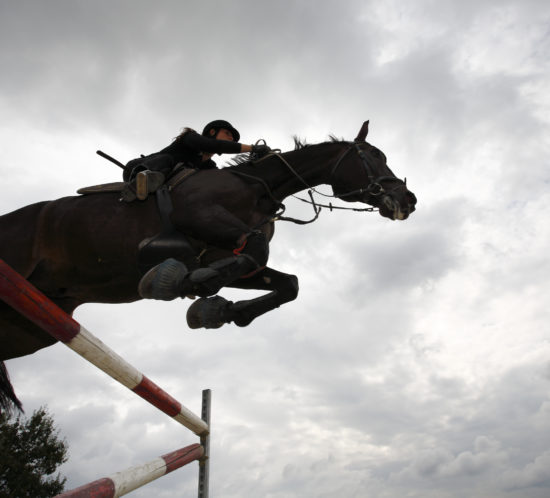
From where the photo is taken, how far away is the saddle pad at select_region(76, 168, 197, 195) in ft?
13.3

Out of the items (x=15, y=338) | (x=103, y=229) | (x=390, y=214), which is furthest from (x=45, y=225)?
(x=390, y=214)

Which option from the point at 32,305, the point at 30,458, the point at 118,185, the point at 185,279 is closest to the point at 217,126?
the point at 118,185

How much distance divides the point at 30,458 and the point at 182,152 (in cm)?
2518

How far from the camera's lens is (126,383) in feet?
10.6

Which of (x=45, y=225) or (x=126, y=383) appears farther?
(x=45, y=225)

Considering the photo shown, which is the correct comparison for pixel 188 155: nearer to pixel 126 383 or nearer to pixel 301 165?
pixel 301 165

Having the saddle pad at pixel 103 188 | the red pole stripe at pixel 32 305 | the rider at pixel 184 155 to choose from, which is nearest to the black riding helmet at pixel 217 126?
the rider at pixel 184 155

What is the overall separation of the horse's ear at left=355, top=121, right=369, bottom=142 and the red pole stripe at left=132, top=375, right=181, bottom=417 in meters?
2.87

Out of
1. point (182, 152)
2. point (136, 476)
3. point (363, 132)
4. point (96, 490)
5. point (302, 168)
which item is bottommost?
point (96, 490)

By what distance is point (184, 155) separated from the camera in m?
4.49

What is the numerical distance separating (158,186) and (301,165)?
131cm

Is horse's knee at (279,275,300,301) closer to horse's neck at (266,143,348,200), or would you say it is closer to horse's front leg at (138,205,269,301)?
horse's front leg at (138,205,269,301)

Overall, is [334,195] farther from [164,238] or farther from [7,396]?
[7,396]

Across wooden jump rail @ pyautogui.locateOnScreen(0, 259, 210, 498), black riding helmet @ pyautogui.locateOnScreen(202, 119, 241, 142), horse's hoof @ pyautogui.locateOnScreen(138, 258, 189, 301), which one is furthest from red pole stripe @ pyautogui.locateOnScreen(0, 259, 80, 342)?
black riding helmet @ pyautogui.locateOnScreen(202, 119, 241, 142)
